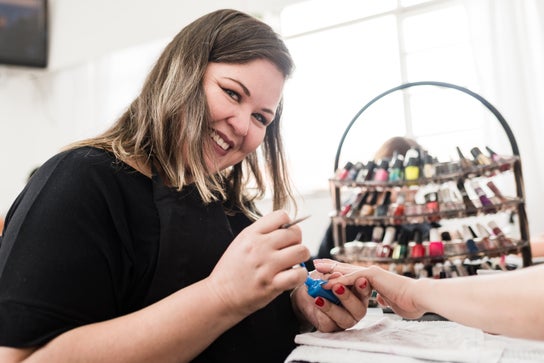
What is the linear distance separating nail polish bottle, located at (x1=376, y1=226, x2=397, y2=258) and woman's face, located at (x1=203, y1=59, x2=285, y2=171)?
54 centimetres

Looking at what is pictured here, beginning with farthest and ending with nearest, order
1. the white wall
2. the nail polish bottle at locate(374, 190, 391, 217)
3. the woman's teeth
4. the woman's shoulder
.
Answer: the white wall, the nail polish bottle at locate(374, 190, 391, 217), the woman's teeth, the woman's shoulder

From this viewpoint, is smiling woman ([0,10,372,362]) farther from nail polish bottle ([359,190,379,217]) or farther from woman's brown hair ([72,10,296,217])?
nail polish bottle ([359,190,379,217])

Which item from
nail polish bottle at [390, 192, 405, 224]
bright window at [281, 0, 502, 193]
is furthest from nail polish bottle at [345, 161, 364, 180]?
bright window at [281, 0, 502, 193]

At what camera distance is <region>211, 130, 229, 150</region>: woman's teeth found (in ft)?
2.50

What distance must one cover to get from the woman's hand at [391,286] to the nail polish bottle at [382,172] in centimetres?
52

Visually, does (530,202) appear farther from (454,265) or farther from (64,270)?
(64,270)

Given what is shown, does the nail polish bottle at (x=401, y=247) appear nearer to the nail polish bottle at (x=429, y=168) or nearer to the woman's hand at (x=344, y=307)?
the nail polish bottle at (x=429, y=168)

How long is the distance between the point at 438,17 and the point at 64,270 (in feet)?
8.42

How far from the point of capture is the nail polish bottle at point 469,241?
107cm

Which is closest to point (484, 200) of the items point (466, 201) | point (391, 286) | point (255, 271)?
point (466, 201)

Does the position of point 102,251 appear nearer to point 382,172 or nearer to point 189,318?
point 189,318

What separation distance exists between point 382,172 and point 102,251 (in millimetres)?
817

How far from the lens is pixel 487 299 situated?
0.45 m

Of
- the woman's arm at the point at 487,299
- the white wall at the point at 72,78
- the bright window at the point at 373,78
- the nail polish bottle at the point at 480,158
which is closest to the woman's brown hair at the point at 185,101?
the woman's arm at the point at 487,299
